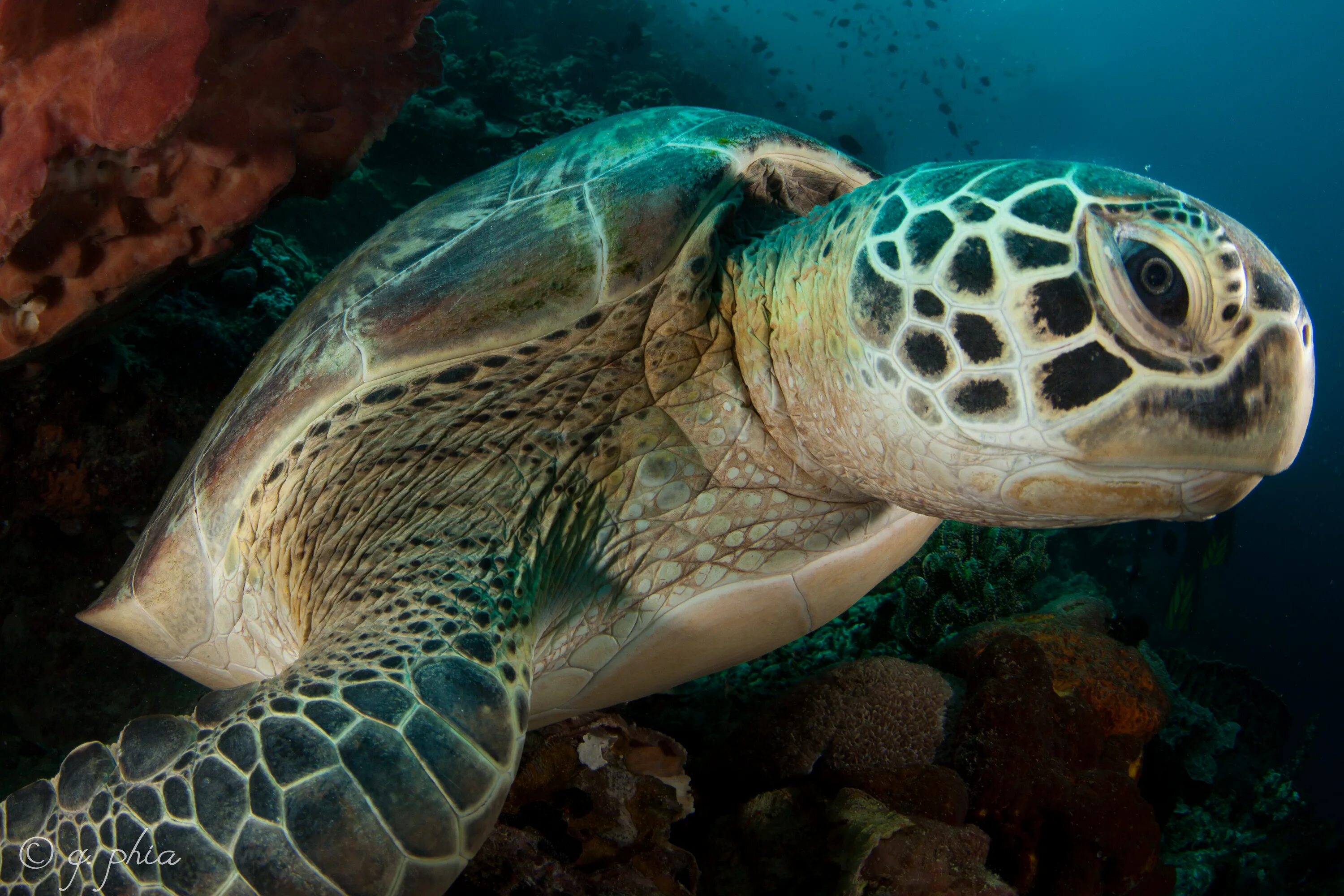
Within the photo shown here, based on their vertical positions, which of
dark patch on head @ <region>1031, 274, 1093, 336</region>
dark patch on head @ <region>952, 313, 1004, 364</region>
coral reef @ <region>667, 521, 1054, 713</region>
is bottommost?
coral reef @ <region>667, 521, 1054, 713</region>

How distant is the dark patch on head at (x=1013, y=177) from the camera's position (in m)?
1.19

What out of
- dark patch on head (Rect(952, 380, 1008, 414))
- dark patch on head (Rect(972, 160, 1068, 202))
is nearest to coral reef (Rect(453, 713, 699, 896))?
dark patch on head (Rect(952, 380, 1008, 414))

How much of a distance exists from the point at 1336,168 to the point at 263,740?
65.3 meters

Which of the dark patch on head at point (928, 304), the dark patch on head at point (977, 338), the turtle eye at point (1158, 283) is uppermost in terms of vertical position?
the turtle eye at point (1158, 283)

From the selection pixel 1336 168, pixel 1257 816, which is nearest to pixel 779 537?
pixel 1257 816

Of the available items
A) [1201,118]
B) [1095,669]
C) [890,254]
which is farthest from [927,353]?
[1201,118]

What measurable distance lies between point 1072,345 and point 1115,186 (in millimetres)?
310

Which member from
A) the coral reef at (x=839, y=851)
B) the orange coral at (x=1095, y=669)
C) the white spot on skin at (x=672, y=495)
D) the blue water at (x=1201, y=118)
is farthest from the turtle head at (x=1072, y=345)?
the blue water at (x=1201, y=118)

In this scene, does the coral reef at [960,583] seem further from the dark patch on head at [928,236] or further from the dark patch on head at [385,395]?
the dark patch on head at [385,395]

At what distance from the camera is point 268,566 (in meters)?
1.72

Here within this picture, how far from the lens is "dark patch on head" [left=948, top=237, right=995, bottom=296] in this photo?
1.13 meters

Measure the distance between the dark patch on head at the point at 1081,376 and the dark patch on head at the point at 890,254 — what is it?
32 cm

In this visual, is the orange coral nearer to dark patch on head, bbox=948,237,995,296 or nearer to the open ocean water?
the open ocean water

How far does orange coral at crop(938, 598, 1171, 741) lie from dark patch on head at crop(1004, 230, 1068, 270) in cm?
167
